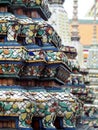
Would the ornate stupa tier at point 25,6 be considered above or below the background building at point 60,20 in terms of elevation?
below

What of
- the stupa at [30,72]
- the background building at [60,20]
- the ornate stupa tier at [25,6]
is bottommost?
the stupa at [30,72]

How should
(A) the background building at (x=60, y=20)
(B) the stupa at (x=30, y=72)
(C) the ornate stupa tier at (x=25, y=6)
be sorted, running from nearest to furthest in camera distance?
(B) the stupa at (x=30, y=72)
(C) the ornate stupa tier at (x=25, y=6)
(A) the background building at (x=60, y=20)

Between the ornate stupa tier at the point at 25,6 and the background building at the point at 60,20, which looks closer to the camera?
the ornate stupa tier at the point at 25,6

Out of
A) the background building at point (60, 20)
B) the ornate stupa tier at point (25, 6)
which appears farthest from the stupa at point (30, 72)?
the background building at point (60, 20)

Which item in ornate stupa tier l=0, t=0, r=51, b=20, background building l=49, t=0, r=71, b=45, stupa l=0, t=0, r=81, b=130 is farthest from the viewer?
background building l=49, t=0, r=71, b=45

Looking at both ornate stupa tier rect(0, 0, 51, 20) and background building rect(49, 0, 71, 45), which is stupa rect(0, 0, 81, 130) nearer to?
ornate stupa tier rect(0, 0, 51, 20)

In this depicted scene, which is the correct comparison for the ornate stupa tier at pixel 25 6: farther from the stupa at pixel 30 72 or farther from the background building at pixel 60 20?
the background building at pixel 60 20

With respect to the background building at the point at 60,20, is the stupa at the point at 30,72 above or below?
below

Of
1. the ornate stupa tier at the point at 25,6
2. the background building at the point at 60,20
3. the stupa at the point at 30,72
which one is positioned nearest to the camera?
the stupa at the point at 30,72

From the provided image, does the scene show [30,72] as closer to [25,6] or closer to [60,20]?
[25,6]

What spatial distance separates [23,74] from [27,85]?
298mm

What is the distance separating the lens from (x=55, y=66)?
891 centimetres

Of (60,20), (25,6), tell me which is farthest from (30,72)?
(60,20)

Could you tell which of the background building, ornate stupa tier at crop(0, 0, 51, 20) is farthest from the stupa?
the background building
